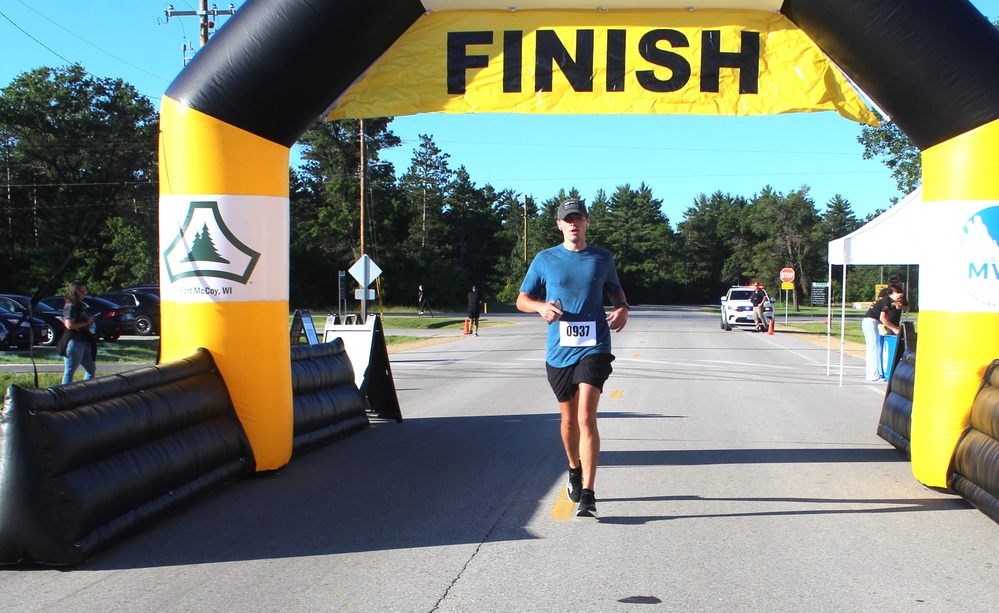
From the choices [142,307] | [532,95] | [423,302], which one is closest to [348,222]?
[423,302]

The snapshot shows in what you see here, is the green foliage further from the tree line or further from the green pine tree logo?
the green pine tree logo

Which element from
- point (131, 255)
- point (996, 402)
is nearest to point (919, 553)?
point (996, 402)

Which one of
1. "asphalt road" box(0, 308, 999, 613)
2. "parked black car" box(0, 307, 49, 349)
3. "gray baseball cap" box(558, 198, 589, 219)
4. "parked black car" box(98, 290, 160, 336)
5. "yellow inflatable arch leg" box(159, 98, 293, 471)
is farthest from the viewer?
"parked black car" box(98, 290, 160, 336)

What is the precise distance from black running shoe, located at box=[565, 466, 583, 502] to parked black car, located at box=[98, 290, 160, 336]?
26.8 metres

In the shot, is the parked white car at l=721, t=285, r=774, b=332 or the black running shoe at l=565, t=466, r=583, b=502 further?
the parked white car at l=721, t=285, r=774, b=332

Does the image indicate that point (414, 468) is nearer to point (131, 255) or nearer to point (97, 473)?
point (97, 473)

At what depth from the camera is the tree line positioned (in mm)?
51844

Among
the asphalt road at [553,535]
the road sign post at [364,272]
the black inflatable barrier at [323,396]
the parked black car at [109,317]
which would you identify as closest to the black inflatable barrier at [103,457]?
the asphalt road at [553,535]

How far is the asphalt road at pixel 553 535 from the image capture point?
14.9ft

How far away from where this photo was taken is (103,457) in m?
5.48

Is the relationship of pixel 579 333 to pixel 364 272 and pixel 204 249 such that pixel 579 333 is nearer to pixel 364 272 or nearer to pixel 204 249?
pixel 204 249

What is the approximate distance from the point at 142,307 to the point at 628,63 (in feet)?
85.4

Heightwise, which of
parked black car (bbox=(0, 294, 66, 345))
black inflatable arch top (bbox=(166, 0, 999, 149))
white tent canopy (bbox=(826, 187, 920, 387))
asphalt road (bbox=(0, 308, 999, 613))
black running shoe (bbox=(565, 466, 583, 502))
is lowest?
asphalt road (bbox=(0, 308, 999, 613))

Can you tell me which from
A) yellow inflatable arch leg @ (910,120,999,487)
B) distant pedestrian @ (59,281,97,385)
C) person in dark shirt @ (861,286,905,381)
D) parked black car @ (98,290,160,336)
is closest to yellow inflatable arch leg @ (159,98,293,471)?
yellow inflatable arch leg @ (910,120,999,487)
